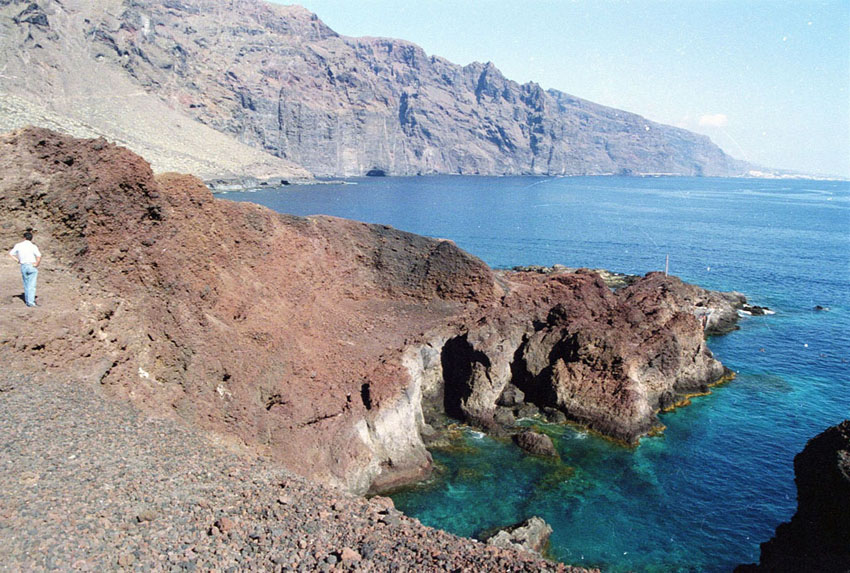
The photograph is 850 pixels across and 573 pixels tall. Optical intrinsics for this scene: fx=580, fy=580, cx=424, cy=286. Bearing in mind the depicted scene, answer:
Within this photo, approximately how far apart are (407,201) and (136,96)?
87.0 m

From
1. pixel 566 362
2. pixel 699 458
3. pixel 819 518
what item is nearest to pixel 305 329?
pixel 566 362

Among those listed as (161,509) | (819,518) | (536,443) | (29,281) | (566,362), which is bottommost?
(536,443)

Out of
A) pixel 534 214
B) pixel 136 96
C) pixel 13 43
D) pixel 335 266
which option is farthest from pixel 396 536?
pixel 136 96

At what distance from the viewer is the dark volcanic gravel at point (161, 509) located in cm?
1173

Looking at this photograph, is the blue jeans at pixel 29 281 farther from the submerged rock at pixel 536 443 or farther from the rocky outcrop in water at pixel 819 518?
the rocky outcrop in water at pixel 819 518

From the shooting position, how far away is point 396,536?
51.3 feet

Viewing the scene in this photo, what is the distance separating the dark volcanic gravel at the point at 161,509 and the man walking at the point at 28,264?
127 inches

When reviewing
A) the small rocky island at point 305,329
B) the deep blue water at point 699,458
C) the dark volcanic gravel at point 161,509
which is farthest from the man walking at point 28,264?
the deep blue water at point 699,458

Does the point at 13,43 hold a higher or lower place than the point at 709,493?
higher

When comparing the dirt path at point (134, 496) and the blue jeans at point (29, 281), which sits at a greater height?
the blue jeans at point (29, 281)

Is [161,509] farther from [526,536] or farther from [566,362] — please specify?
[566,362]

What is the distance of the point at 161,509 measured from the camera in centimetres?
1351

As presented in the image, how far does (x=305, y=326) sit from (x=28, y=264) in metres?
10.9

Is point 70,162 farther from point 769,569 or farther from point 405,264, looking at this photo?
point 769,569
